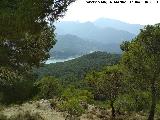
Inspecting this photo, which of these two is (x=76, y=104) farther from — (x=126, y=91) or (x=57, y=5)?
(x=57, y=5)

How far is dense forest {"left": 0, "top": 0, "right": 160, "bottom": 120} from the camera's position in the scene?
54.4 ft

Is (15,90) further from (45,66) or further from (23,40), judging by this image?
(45,66)

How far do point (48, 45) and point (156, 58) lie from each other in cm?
1277

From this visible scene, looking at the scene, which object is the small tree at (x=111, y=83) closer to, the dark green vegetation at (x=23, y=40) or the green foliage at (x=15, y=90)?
the dark green vegetation at (x=23, y=40)

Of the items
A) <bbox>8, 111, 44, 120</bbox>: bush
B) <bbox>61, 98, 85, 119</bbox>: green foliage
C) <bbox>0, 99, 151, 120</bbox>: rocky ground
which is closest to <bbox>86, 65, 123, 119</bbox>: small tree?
<bbox>0, 99, 151, 120</bbox>: rocky ground

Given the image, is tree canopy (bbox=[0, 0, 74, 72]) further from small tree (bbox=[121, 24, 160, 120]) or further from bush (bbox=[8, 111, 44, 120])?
small tree (bbox=[121, 24, 160, 120])

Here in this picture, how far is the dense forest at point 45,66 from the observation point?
1659 centimetres

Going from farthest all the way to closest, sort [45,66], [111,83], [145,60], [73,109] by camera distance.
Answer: [111,83] < [145,60] < [73,109] < [45,66]

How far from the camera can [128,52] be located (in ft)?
116

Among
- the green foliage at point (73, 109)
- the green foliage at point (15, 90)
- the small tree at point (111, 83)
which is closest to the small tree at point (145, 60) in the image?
the small tree at point (111, 83)

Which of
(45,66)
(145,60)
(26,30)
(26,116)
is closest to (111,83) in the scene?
(145,60)

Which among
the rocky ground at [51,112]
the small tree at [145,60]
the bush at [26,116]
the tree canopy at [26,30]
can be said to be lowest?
the rocky ground at [51,112]

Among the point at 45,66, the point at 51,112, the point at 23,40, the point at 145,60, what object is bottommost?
the point at 51,112

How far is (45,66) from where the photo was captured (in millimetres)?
26469
